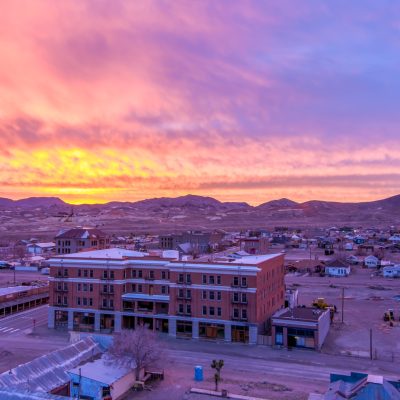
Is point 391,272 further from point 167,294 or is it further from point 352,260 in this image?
point 167,294

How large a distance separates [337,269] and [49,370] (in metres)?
90.6

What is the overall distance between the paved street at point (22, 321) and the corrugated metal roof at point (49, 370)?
19.9 m

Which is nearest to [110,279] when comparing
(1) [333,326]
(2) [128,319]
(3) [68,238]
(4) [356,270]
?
(2) [128,319]

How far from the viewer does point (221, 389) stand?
132 ft

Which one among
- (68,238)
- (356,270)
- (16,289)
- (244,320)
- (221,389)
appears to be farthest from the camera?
(356,270)

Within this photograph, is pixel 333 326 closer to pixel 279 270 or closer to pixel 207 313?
pixel 279 270

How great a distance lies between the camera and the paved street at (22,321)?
6084 centimetres

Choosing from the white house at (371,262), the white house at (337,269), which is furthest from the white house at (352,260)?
the white house at (337,269)

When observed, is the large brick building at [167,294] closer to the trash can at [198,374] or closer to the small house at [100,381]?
the trash can at [198,374]

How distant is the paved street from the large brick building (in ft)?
11.3

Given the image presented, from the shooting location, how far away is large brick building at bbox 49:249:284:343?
57219 mm

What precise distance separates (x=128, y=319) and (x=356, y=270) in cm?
8148

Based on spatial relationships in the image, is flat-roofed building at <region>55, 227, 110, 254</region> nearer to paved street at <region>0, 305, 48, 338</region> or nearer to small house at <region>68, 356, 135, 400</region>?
paved street at <region>0, 305, 48, 338</region>

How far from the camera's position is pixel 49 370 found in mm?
38688
